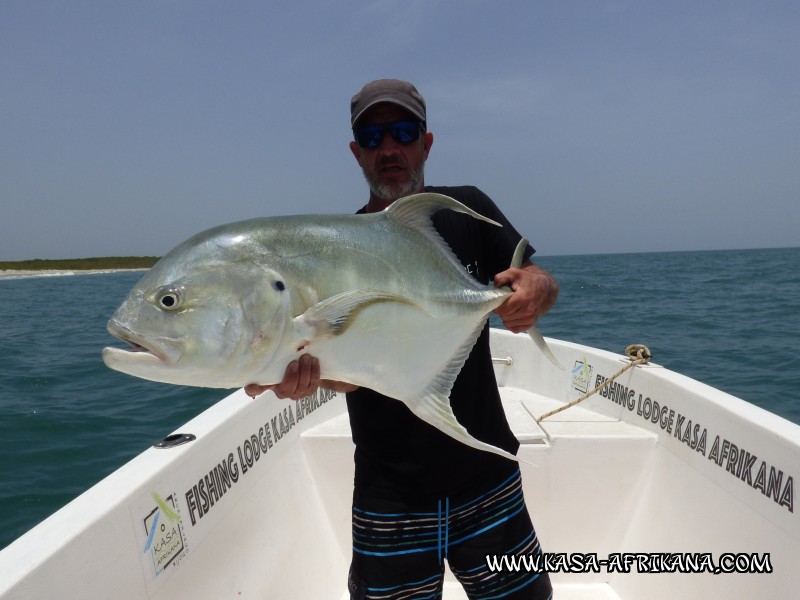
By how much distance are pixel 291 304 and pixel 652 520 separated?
2722 mm

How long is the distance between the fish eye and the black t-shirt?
0.82 meters

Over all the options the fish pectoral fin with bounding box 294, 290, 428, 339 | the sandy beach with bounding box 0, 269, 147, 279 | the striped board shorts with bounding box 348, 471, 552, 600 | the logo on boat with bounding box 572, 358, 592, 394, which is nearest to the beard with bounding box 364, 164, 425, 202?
the fish pectoral fin with bounding box 294, 290, 428, 339

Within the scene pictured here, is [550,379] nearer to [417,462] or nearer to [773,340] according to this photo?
[417,462]

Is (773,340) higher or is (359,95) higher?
(359,95)

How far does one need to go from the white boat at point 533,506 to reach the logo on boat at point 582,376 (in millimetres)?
20

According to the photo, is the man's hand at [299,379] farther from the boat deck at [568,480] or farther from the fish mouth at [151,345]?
the boat deck at [568,480]

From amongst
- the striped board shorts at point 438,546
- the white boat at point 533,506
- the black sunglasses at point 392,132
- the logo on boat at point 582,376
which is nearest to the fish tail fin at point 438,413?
the striped board shorts at point 438,546

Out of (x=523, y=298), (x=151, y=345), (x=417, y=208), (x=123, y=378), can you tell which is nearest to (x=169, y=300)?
(x=151, y=345)

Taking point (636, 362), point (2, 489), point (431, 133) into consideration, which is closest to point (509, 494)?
point (431, 133)

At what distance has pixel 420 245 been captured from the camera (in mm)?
1693

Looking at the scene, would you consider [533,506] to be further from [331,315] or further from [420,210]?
[331,315]

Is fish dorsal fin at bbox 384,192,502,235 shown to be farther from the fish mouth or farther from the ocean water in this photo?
the ocean water

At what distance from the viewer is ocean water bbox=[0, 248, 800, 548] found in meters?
5.30

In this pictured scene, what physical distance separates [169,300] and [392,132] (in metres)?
Result: 1.05
